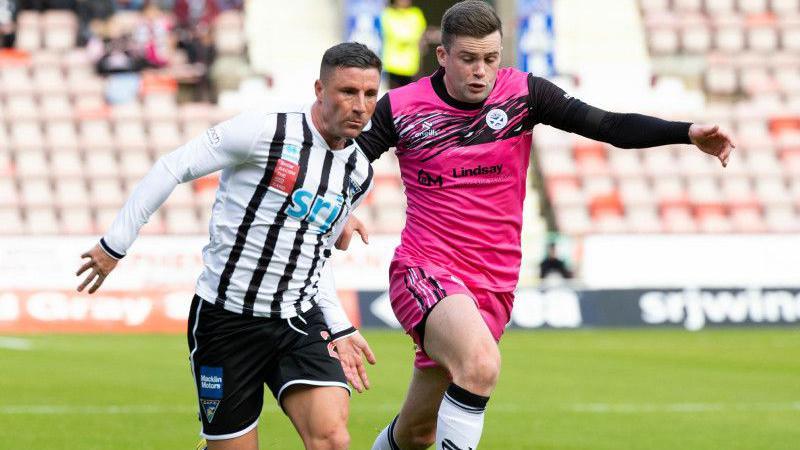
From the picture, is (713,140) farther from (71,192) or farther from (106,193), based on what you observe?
(71,192)

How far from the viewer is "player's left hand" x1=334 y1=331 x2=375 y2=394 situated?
20.0ft

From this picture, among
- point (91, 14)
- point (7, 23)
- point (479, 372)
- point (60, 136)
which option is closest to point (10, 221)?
point (60, 136)

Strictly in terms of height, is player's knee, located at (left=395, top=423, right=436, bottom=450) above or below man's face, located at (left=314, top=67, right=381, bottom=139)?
below

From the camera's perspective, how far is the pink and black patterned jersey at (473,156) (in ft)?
22.1

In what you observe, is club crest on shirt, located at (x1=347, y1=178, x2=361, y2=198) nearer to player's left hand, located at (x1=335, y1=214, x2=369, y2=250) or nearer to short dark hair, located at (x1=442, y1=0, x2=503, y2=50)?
player's left hand, located at (x1=335, y1=214, x2=369, y2=250)

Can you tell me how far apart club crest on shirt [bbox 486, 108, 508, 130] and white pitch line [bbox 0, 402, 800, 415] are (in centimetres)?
498

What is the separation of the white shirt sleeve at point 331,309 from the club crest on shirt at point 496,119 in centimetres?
104

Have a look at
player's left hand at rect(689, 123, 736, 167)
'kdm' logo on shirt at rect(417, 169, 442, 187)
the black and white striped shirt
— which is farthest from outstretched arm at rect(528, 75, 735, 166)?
the black and white striped shirt

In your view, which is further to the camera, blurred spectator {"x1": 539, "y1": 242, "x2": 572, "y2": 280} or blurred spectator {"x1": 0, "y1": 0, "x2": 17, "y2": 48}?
blurred spectator {"x1": 0, "y1": 0, "x2": 17, "y2": 48}

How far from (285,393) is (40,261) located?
13.7 meters

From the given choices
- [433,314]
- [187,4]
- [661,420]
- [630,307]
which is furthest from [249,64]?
[433,314]

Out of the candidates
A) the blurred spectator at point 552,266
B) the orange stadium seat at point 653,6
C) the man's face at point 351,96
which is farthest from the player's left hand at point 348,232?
the orange stadium seat at point 653,6

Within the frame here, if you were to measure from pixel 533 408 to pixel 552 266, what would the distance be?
28.4ft

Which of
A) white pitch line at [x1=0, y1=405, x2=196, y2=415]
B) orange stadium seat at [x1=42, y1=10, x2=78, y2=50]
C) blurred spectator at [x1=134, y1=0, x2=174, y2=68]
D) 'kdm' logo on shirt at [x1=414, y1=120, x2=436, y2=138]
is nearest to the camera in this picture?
'kdm' logo on shirt at [x1=414, y1=120, x2=436, y2=138]
